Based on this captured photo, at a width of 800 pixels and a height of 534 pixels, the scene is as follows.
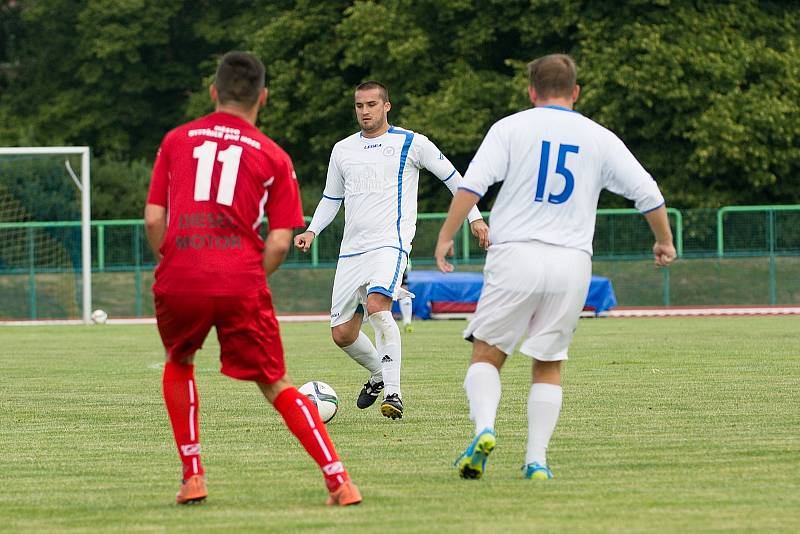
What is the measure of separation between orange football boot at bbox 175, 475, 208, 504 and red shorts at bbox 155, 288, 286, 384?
504mm

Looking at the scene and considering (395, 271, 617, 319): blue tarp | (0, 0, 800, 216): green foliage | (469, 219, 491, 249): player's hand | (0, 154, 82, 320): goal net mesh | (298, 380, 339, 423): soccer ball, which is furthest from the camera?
(0, 0, 800, 216): green foliage

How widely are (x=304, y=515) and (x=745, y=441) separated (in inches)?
124

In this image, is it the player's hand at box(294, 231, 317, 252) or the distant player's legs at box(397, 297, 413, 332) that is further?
the distant player's legs at box(397, 297, 413, 332)

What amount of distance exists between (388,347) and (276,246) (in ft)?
12.9

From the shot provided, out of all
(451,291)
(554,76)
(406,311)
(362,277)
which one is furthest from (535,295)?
(451,291)

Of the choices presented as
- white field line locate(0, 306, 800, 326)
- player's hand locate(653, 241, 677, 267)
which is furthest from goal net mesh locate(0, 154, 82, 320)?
player's hand locate(653, 241, 677, 267)

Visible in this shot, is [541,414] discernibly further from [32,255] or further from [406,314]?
[32,255]

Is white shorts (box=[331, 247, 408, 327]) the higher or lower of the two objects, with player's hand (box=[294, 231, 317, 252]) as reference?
lower

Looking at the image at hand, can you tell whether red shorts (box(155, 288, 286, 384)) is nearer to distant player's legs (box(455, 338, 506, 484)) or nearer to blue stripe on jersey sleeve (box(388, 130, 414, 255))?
distant player's legs (box(455, 338, 506, 484))

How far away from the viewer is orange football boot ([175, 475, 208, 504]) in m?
5.83

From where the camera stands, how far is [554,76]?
20.9 feet

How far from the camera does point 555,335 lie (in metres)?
6.32

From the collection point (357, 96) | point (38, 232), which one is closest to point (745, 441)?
point (357, 96)

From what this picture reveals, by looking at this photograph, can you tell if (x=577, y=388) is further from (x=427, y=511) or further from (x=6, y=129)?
(x=6, y=129)
